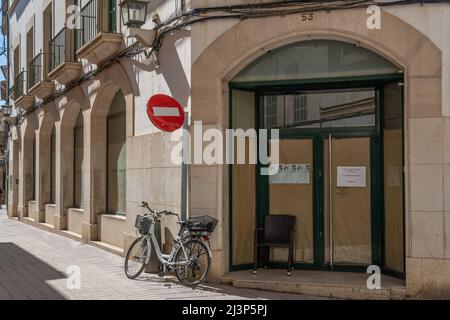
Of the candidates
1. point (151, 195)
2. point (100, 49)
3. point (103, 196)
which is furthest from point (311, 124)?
point (103, 196)

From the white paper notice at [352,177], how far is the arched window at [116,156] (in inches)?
211

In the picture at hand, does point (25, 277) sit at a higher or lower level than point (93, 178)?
lower

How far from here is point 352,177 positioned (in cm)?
885

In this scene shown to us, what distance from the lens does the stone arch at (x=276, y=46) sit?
7719mm

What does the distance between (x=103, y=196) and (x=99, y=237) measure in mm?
980

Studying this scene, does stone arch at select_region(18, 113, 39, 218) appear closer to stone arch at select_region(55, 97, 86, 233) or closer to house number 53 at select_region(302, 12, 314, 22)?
stone arch at select_region(55, 97, 86, 233)

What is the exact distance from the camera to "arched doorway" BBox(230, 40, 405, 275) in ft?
27.6

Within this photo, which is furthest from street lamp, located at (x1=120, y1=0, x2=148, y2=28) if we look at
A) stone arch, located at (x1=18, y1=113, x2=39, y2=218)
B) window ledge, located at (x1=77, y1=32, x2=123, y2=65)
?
stone arch, located at (x1=18, y1=113, x2=39, y2=218)

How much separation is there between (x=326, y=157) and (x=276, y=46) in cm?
195

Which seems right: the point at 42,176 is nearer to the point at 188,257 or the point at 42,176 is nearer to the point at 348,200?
the point at 188,257

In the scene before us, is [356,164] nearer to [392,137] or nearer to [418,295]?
[392,137]

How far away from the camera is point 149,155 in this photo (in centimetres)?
1041

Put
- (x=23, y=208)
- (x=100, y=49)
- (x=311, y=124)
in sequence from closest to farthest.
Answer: (x=311, y=124) → (x=100, y=49) → (x=23, y=208)

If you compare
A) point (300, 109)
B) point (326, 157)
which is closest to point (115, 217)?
point (300, 109)
